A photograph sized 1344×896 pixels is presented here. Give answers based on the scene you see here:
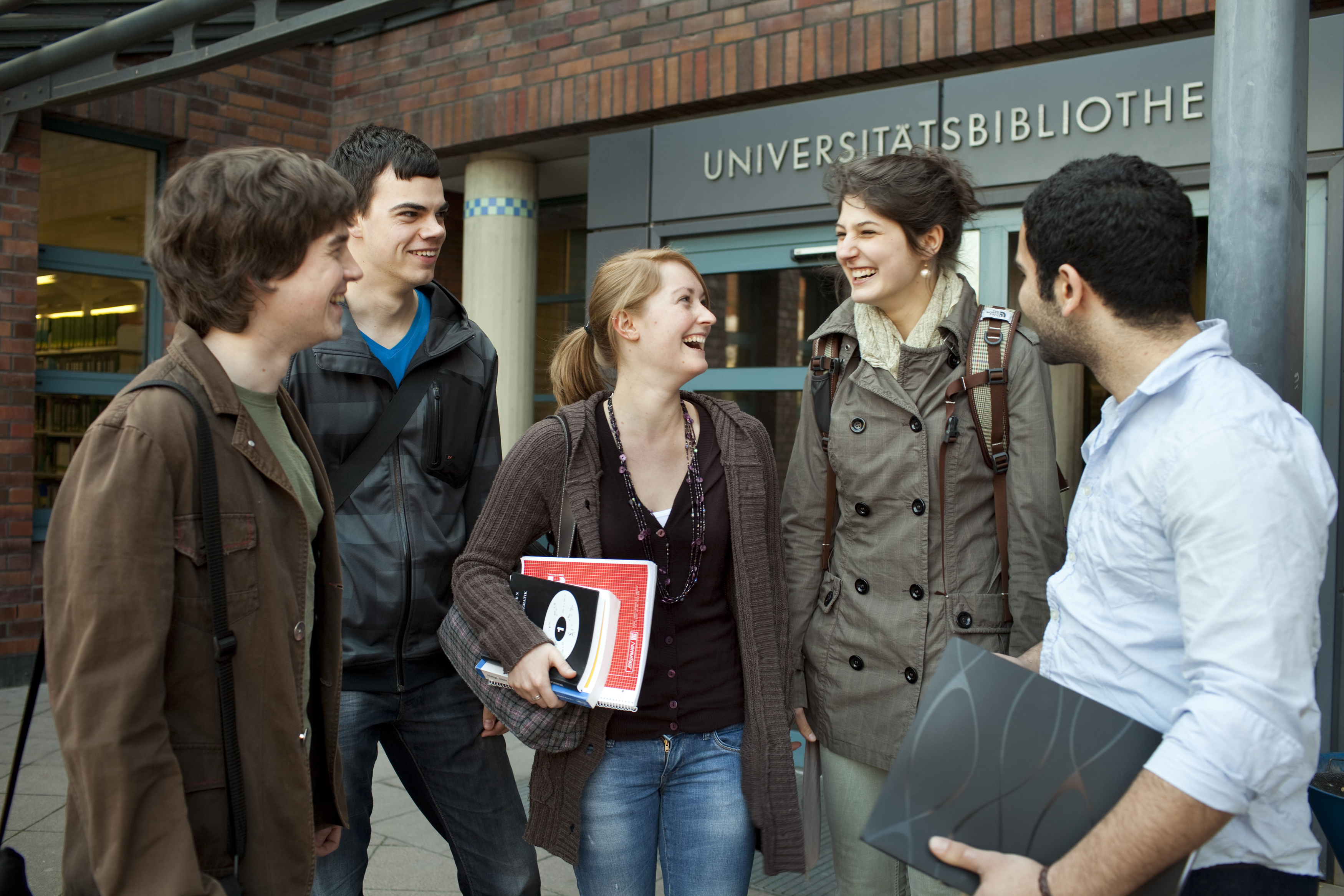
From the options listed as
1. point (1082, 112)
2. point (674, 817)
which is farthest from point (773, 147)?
point (674, 817)

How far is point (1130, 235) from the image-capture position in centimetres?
158

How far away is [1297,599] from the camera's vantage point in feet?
4.34

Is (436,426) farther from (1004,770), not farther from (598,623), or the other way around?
(1004,770)

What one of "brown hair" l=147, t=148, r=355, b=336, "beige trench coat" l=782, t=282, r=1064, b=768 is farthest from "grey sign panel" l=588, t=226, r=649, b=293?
"brown hair" l=147, t=148, r=355, b=336

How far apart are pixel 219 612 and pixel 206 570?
7 cm

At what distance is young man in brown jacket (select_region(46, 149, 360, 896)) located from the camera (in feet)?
4.89

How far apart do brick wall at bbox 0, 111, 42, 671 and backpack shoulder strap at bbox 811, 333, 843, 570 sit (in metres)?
5.66

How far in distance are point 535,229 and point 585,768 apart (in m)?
5.39

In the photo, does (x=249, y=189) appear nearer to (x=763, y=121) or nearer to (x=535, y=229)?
(x=763, y=121)

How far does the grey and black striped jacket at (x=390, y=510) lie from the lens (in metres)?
2.59

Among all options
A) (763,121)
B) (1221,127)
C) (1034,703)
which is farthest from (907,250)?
(763,121)

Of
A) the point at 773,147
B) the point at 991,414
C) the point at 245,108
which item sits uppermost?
the point at 245,108

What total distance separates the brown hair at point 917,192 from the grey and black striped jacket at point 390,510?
3.63ft

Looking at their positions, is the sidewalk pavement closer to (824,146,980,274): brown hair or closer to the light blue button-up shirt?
(824,146,980,274): brown hair
